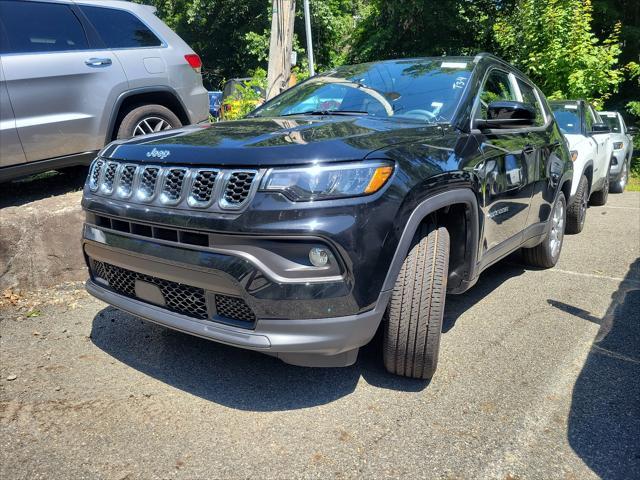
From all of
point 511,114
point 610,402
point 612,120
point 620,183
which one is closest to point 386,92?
point 511,114

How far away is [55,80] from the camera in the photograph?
14.5 feet

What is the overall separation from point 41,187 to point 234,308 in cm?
379

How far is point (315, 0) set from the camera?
2025 cm

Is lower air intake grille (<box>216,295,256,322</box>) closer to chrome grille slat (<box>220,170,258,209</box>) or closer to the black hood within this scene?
chrome grille slat (<box>220,170,258,209</box>)

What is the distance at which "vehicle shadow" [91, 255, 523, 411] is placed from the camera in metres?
2.77

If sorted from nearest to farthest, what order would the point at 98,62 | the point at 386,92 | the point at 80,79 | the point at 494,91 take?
the point at 386,92 < the point at 494,91 < the point at 80,79 < the point at 98,62

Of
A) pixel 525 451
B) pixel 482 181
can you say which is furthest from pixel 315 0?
pixel 525 451

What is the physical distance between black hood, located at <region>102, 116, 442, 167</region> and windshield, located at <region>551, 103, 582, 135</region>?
5056 mm

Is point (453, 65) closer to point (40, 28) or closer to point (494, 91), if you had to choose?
point (494, 91)

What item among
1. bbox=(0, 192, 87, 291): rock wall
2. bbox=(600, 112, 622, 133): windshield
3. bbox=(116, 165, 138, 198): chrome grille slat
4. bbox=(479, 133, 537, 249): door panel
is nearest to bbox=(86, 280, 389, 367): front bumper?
bbox=(116, 165, 138, 198): chrome grille slat

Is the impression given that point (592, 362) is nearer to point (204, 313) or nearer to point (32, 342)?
point (204, 313)

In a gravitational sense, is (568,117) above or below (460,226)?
below

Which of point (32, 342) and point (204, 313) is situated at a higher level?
point (204, 313)

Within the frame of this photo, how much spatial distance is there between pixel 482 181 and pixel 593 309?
5.41 ft
